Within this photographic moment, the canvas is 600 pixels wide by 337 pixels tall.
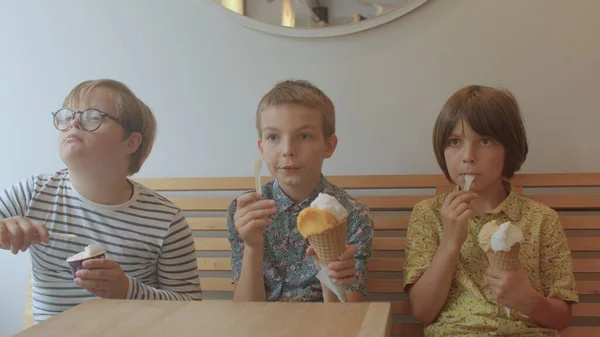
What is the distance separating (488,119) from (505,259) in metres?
0.41

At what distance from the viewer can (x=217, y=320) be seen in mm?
1190

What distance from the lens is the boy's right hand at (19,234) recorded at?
4.68ft

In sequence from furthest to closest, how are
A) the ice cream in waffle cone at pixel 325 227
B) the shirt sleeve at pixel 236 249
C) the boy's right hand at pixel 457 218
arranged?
the shirt sleeve at pixel 236 249 → the boy's right hand at pixel 457 218 → the ice cream in waffle cone at pixel 325 227

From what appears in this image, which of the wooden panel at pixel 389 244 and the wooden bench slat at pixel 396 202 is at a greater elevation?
the wooden bench slat at pixel 396 202

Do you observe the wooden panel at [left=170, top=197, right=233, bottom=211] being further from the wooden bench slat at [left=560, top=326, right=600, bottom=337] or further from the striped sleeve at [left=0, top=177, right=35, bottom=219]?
the wooden bench slat at [left=560, top=326, right=600, bottom=337]

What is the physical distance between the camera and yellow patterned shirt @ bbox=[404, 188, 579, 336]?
161 cm

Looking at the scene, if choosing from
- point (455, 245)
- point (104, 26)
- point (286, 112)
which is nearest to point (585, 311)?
point (455, 245)

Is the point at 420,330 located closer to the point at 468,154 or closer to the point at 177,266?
the point at 468,154

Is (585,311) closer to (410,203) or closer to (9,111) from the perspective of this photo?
(410,203)

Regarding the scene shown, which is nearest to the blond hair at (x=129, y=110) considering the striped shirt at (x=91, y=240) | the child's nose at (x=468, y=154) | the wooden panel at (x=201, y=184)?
the striped shirt at (x=91, y=240)

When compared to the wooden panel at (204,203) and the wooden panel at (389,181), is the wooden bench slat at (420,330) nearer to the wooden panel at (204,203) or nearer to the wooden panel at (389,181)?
the wooden panel at (389,181)

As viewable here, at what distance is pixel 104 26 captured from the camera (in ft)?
7.78

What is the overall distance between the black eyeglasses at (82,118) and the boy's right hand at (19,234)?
0.35 metres

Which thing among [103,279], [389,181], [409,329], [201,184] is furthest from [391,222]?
[103,279]
